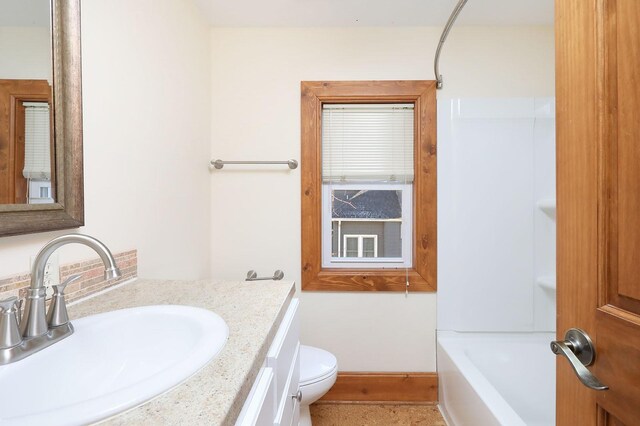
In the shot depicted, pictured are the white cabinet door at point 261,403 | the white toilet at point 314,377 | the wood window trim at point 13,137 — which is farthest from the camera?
the white toilet at point 314,377

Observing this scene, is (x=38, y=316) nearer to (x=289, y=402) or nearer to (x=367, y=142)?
(x=289, y=402)

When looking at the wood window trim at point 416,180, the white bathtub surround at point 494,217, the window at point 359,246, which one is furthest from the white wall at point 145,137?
the white bathtub surround at point 494,217

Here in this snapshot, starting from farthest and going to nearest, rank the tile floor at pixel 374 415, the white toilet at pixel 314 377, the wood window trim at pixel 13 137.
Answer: the tile floor at pixel 374 415
the white toilet at pixel 314 377
the wood window trim at pixel 13 137

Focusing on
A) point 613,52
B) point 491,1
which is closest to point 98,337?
point 613,52

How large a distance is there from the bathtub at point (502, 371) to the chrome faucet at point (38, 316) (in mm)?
1568

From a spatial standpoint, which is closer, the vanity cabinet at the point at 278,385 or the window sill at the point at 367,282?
the vanity cabinet at the point at 278,385

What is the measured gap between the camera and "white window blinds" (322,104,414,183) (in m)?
1.86

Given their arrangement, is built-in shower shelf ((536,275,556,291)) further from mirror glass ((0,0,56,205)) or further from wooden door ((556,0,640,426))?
mirror glass ((0,0,56,205))

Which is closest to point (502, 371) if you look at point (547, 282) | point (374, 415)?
point (547, 282)

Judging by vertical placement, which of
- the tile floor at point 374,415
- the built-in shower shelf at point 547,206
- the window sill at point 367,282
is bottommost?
the tile floor at point 374,415

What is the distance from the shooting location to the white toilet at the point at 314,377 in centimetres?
133

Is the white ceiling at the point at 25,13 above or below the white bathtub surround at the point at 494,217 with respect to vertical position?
above

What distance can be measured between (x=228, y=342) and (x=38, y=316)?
0.40 metres

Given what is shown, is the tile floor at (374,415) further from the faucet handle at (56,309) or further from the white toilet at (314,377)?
the faucet handle at (56,309)
